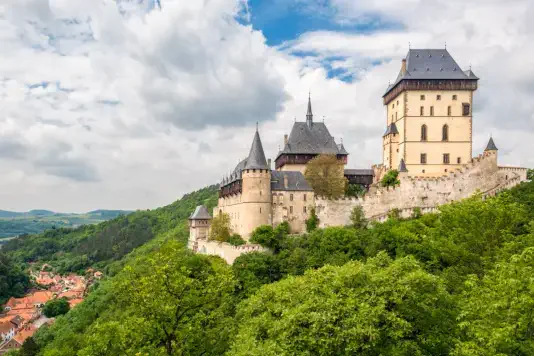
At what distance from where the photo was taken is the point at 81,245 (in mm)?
159000

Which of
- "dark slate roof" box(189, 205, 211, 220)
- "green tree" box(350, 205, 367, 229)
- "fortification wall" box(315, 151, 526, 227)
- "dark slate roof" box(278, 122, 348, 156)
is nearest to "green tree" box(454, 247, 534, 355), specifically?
"green tree" box(350, 205, 367, 229)

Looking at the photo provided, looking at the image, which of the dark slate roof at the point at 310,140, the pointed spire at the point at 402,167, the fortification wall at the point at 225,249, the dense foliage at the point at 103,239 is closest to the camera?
the fortification wall at the point at 225,249

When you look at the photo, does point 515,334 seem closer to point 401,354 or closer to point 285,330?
point 401,354

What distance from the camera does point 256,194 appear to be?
1887 inches

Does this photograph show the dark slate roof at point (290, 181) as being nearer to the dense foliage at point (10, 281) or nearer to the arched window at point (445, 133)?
the arched window at point (445, 133)

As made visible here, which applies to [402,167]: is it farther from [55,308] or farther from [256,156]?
[55,308]

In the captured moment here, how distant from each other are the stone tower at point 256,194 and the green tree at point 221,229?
3269 millimetres

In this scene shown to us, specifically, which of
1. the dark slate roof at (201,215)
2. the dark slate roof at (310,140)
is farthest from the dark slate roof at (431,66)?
the dark slate roof at (201,215)

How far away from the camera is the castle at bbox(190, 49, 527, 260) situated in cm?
4847

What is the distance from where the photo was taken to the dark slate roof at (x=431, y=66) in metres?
52.9

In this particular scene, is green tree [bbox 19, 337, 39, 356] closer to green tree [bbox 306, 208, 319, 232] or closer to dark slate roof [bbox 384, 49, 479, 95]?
green tree [bbox 306, 208, 319, 232]

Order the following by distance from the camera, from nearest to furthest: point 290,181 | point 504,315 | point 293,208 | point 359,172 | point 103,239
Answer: point 504,315 → point 293,208 → point 290,181 → point 359,172 → point 103,239

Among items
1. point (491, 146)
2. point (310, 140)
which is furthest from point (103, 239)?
point (491, 146)

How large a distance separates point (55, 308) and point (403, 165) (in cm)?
7045
